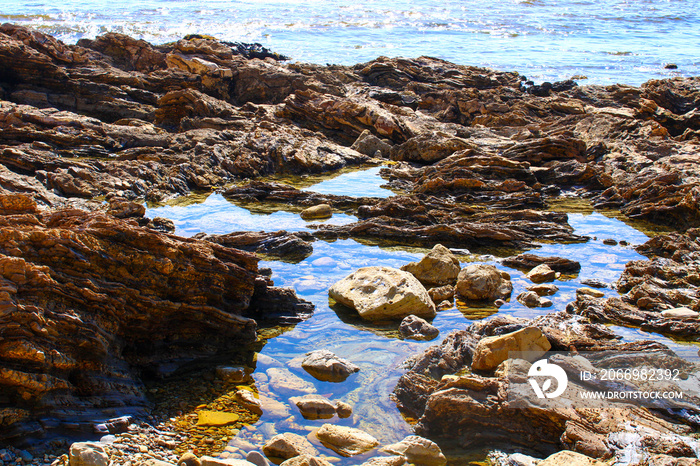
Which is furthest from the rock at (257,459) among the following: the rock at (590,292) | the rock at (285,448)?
the rock at (590,292)

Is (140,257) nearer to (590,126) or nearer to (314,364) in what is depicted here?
(314,364)

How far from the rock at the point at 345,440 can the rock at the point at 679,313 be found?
4.34 m

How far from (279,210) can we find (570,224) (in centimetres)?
648

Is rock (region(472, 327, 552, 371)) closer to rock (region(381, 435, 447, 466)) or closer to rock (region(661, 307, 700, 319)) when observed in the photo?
rock (region(381, 435, 447, 466))

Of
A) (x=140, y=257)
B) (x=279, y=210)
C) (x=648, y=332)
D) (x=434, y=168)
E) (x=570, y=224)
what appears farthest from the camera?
(x=434, y=168)

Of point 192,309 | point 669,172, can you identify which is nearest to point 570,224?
point 669,172

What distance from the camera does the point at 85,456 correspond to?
3484 mm

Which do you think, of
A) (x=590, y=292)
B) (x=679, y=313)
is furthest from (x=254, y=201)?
(x=679, y=313)

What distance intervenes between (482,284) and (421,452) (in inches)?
144

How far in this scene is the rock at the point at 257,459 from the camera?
12.7 ft

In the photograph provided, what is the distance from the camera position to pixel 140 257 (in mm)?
5316

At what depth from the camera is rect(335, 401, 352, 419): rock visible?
15.2 ft

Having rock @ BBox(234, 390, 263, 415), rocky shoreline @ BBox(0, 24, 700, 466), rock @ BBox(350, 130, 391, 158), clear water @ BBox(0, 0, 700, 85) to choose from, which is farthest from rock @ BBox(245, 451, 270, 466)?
clear water @ BBox(0, 0, 700, 85)

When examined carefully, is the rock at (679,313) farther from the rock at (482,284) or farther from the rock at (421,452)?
the rock at (421,452)
